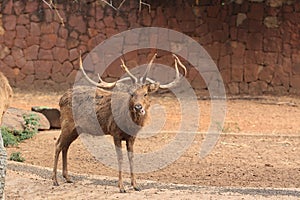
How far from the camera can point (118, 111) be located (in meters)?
7.69

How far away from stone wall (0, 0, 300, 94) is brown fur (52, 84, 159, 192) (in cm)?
777

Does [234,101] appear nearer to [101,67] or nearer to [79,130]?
[101,67]

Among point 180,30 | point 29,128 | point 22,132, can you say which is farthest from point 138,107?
point 180,30

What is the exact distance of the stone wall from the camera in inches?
607

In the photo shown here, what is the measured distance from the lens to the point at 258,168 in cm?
916

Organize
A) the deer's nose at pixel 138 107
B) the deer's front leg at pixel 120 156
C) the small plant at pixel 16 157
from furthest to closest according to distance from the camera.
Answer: the small plant at pixel 16 157 → the deer's front leg at pixel 120 156 → the deer's nose at pixel 138 107

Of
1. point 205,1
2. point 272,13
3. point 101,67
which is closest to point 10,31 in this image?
point 101,67

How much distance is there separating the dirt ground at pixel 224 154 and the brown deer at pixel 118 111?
46 cm

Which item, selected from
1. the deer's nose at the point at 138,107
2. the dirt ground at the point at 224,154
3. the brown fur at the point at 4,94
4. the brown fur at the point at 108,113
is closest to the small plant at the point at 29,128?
the dirt ground at the point at 224,154

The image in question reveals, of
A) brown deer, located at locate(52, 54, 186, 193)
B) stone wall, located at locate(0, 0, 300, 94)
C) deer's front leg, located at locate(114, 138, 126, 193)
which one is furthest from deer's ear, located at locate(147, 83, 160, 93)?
stone wall, located at locate(0, 0, 300, 94)

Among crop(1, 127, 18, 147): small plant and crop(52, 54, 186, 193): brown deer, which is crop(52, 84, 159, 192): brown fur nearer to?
crop(52, 54, 186, 193): brown deer

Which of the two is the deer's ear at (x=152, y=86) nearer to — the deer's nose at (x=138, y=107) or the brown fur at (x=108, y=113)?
the brown fur at (x=108, y=113)

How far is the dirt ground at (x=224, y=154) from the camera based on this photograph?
27.3ft

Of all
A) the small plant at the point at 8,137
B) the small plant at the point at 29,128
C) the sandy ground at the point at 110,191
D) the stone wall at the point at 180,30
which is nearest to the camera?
the sandy ground at the point at 110,191
